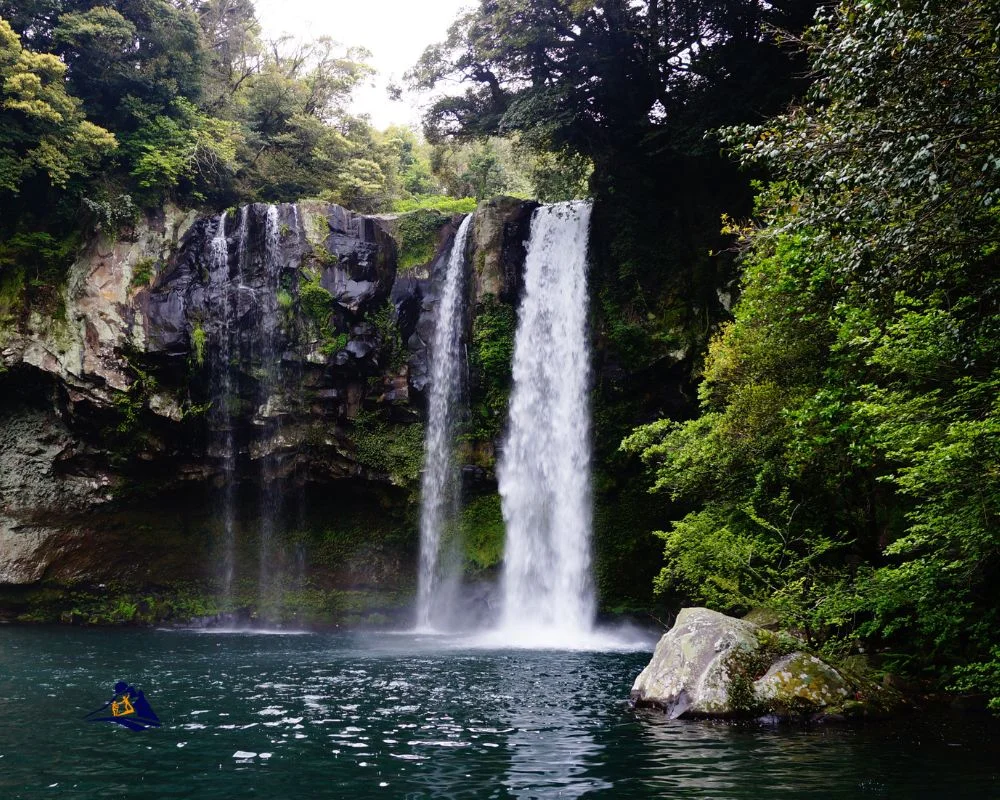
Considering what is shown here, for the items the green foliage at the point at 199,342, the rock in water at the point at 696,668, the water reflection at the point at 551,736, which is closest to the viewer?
the water reflection at the point at 551,736

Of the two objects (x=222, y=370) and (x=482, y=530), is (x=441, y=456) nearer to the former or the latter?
(x=482, y=530)

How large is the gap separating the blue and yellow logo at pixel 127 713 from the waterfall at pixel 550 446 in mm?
11254

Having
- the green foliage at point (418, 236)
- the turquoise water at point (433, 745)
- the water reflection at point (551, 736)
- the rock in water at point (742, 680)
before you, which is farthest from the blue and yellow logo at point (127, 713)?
the green foliage at point (418, 236)

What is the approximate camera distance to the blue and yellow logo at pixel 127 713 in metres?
8.76

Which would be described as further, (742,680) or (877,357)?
(742,680)

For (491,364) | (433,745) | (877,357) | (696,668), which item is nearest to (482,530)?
(491,364)

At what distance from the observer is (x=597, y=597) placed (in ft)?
66.5

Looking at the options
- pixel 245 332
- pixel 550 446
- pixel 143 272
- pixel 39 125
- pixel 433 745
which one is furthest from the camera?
pixel 245 332

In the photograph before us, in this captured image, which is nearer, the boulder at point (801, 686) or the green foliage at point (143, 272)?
the boulder at point (801, 686)

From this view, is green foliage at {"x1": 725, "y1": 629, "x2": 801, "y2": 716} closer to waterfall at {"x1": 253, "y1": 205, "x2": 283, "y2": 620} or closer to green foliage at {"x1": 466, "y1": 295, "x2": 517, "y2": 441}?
green foliage at {"x1": 466, "y1": 295, "x2": 517, "y2": 441}

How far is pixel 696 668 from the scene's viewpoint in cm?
949

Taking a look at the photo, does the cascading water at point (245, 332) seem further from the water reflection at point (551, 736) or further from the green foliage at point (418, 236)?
the water reflection at point (551, 736)

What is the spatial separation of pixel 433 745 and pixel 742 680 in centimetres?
367

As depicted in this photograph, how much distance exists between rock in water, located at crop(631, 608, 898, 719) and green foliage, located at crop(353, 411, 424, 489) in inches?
509
